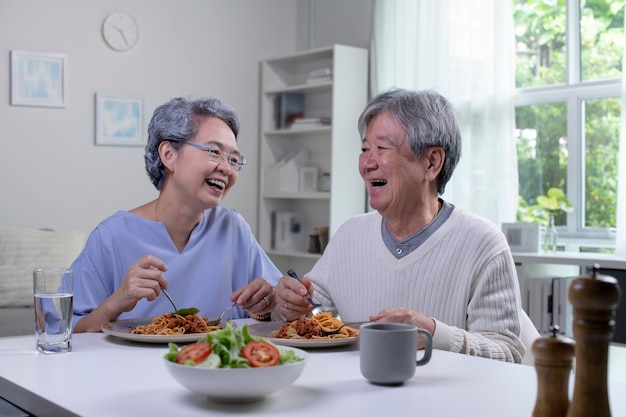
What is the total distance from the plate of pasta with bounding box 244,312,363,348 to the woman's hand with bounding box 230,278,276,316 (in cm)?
24

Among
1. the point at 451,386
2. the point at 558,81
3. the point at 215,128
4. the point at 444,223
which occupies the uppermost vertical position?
the point at 558,81

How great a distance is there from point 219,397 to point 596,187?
3533 millimetres

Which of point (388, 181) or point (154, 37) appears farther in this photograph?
point (154, 37)

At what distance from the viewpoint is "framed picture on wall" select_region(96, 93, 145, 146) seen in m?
5.11

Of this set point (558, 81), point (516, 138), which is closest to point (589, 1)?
point (558, 81)

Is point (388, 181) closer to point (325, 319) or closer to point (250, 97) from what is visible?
point (325, 319)

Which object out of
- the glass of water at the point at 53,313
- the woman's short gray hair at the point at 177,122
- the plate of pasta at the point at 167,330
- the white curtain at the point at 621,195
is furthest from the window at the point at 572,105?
the glass of water at the point at 53,313

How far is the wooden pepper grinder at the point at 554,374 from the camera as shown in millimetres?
928

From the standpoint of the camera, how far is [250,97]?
5789 millimetres

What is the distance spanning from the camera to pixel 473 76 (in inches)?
182

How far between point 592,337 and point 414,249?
124 centimetres

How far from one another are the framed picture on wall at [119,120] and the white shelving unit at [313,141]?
912mm

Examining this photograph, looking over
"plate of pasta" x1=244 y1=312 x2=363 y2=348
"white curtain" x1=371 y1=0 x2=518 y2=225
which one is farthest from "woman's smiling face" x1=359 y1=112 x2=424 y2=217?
"white curtain" x1=371 y1=0 x2=518 y2=225

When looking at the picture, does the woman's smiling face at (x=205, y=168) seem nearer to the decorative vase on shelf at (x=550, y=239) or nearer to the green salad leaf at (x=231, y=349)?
the green salad leaf at (x=231, y=349)
